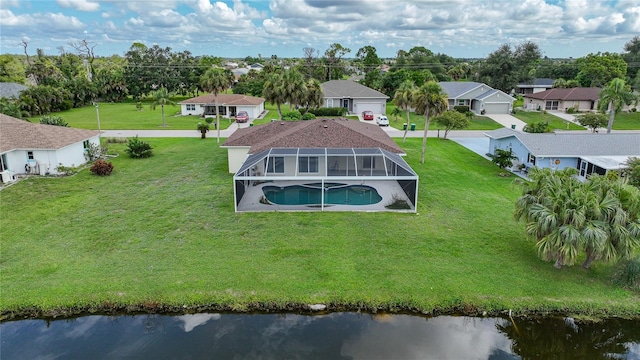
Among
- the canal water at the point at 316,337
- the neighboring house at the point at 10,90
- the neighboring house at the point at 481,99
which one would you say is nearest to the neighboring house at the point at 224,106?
the neighboring house at the point at 10,90

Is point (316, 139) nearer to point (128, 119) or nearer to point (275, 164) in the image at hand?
point (275, 164)

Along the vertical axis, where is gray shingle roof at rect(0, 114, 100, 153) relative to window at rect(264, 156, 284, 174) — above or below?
above

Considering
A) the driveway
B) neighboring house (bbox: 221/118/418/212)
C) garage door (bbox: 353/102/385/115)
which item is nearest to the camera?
neighboring house (bbox: 221/118/418/212)

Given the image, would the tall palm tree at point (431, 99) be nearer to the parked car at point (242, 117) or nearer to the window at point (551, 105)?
the parked car at point (242, 117)

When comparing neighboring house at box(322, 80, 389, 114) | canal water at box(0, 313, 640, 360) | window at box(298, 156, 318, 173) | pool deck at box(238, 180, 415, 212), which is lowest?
canal water at box(0, 313, 640, 360)

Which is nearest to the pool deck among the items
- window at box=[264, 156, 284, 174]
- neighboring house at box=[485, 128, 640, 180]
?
window at box=[264, 156, 284, 174]

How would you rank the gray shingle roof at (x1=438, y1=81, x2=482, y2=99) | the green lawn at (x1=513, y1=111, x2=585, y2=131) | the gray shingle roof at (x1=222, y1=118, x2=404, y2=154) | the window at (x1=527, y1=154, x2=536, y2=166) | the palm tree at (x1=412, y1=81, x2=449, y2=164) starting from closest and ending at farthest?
the gray shingle roof at (x1=222, y1=118, x2=404, y2=154)
the palm tree at (x1=412, y1=81, x2=449, y2=164)
the window at (x1=527, y1=154, x2=536, y2=166)
the green lawn at (x1=513, y1=111, x2=585, y2=131)
the gray shingle roof at (x1=438, y1=81, x2=482, y2=99)

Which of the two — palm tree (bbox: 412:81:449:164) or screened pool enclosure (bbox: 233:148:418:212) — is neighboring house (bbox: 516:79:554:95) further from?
screened pool enclosure (bbox: 233:148:418:212)

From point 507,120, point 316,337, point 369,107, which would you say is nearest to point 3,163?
point 316,337
